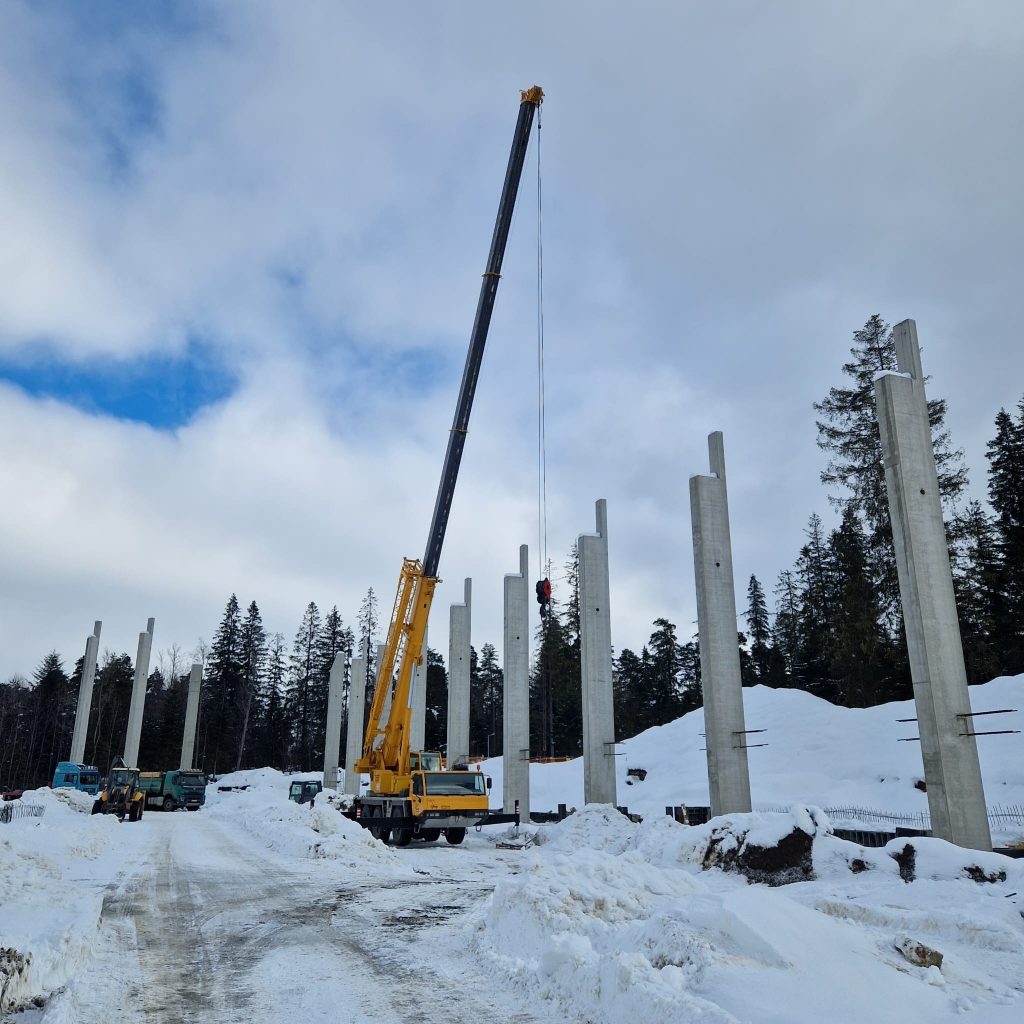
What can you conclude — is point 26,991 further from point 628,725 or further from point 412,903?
point 628,725

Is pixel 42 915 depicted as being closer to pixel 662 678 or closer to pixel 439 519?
pixel 439 519

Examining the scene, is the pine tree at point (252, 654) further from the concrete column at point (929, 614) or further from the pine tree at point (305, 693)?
the concrete column at point (929, 614)

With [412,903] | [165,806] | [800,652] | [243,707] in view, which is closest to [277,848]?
[412,903]

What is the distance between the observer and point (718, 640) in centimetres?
1809

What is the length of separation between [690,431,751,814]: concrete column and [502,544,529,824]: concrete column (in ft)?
34.9

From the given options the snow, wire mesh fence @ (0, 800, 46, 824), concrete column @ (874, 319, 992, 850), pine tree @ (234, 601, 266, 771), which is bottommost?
wire mesh fence @ (0, 800, 46, 824)

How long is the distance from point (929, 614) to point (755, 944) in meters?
9.48

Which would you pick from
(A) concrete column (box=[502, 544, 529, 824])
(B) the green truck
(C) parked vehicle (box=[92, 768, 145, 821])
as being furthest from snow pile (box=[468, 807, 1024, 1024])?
(B) the green truck

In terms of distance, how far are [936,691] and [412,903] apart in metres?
9.15

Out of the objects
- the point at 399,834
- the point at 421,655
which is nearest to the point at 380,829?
the point at 399,834

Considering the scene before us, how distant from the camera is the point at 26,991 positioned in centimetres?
568

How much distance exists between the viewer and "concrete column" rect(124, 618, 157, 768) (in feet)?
171

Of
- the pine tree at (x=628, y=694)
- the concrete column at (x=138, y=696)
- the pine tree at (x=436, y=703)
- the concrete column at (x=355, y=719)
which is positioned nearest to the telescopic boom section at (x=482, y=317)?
the concrete column at (x=355, y=719)

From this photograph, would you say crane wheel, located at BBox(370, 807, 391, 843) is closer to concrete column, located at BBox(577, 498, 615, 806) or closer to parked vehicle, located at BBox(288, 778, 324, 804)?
concrete column, located at BBox(577, 498, 615, 806)
